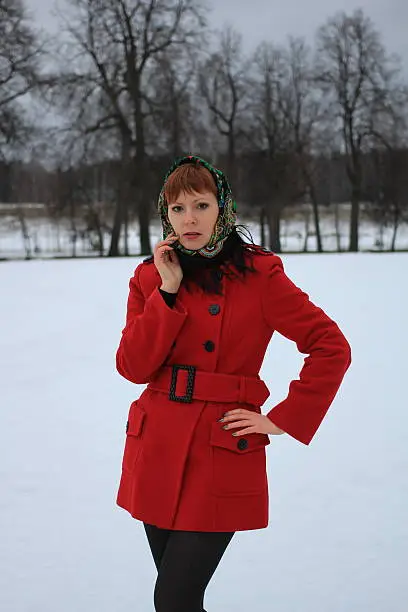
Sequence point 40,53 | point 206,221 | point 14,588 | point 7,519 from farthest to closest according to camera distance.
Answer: point 40,53, point 7,519, point 14,588, point 206,221

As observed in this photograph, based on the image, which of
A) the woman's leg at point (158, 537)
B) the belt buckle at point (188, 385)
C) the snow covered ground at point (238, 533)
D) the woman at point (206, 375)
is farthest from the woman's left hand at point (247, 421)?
the snow covered ground at point (238, 533)

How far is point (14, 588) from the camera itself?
123 inches

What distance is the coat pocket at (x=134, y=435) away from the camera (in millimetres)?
2023

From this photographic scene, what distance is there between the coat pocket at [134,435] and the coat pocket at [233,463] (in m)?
0.20

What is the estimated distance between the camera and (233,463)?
6.45 ft

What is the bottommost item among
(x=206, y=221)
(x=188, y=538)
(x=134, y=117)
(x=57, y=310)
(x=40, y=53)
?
(x=57, y=310)

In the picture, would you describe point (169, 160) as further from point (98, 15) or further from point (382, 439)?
point (382, 439)

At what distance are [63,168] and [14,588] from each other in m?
24.1

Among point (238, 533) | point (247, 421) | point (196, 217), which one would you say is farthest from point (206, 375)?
point (238, 533)

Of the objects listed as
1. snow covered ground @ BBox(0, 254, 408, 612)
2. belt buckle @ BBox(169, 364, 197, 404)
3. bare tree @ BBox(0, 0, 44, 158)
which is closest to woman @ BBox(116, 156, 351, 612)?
belt buckle @ BBox(169, 364, 197, 404)

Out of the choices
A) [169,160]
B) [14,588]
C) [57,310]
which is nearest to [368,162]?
[169,160]

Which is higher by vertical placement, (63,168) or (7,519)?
(63,168)

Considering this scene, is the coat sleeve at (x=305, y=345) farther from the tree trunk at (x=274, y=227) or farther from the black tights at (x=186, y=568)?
the tree trunk at (x=274, y=227)

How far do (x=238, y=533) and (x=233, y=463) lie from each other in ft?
6.16
